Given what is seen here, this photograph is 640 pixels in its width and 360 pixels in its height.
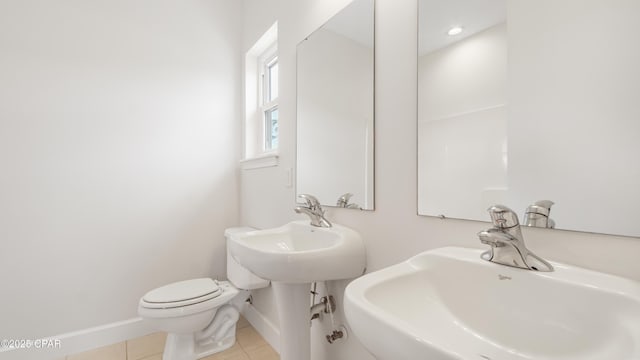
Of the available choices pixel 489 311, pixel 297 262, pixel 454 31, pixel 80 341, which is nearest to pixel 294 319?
pixel 297 262

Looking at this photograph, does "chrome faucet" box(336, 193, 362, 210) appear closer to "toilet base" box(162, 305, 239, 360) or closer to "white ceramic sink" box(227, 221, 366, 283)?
"white ceramic sink" box(227, 221, 366, 283)

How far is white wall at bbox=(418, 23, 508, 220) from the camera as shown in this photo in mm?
735

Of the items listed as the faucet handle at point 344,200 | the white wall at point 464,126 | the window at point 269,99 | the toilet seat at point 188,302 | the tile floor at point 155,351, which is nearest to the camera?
the white wall at point 464,126

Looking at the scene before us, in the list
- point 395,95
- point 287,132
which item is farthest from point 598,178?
point 287,132

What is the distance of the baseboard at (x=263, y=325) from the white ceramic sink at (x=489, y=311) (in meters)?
1.30

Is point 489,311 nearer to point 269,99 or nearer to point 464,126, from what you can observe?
point 464,126

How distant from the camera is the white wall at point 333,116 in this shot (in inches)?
44.8

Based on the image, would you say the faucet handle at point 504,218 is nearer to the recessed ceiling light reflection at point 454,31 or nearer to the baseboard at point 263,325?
the recessed ceiling light reflection at point 454,31

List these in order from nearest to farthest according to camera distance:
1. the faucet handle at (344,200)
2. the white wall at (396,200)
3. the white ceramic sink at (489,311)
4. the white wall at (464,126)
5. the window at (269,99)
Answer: the white ceramic sink at (489,311), the white wall at (396,200), the white wall at (464,126), the faucet handle at (344,200), the window at (269,99)

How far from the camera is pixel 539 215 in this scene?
65 centimetres

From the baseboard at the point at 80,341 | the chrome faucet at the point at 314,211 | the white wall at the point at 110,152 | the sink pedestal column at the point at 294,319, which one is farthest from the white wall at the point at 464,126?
the baseboard at the point at 80,341

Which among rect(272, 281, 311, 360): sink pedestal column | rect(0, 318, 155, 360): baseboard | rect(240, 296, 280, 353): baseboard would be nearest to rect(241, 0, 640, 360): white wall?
rect(272, 281, 311, 360): sink pedestal column

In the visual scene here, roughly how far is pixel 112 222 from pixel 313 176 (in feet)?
4.60

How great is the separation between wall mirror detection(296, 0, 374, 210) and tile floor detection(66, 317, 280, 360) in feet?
3.43
